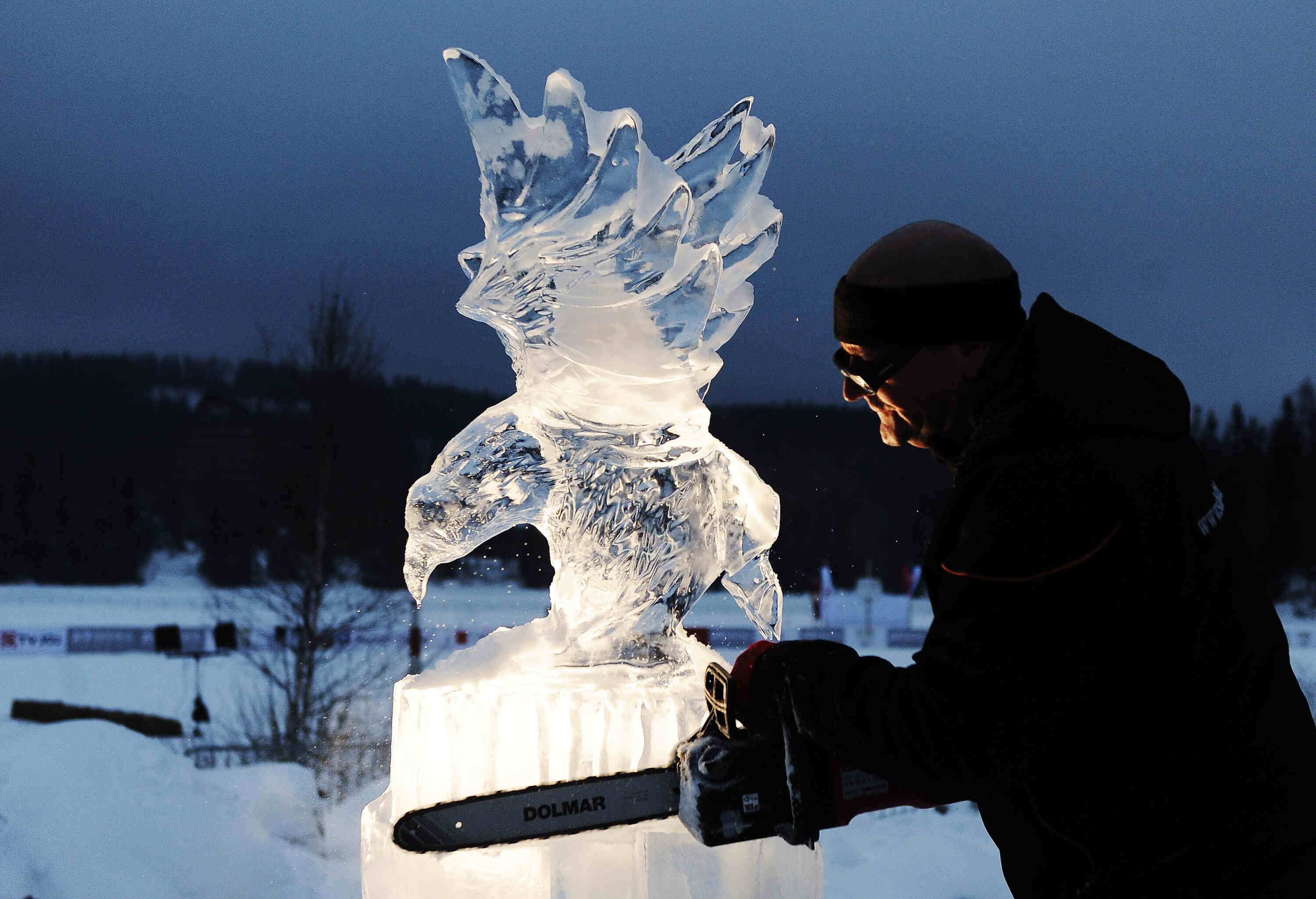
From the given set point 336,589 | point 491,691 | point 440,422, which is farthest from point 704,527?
point 336,589

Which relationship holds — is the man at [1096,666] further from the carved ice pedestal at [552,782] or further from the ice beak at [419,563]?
the ice beak at [419,563]

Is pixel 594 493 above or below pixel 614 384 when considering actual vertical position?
below

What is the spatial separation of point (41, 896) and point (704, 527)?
5192mm

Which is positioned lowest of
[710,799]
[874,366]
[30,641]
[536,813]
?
[30,641]

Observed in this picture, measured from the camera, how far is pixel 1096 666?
1124mm

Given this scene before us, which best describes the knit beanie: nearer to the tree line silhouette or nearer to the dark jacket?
the dark jacket

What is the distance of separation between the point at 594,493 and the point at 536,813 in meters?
0.67

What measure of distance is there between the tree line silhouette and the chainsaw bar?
4422 mm

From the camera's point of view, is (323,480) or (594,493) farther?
(323,480)

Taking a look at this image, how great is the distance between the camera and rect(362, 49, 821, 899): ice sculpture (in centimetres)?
182

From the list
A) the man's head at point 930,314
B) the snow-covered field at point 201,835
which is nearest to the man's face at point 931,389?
the man's head at point 930,314

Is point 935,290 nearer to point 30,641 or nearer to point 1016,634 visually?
point 1016,634

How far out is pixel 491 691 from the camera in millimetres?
1882

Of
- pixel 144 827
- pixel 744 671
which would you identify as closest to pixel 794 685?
pixel 744 671
